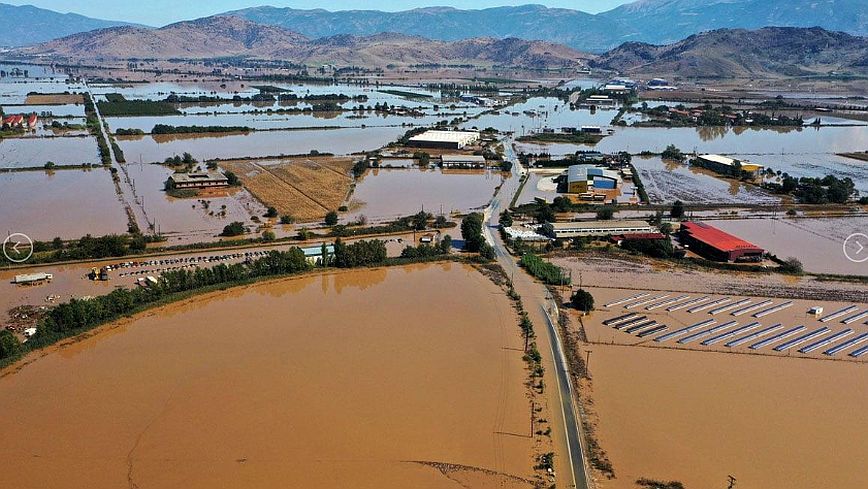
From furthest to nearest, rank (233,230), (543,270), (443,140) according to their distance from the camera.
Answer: (443,140) → (233,230) → (543,270)

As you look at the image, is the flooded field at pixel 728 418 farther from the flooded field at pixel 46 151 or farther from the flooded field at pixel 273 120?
the flooded field at pixel 273 120

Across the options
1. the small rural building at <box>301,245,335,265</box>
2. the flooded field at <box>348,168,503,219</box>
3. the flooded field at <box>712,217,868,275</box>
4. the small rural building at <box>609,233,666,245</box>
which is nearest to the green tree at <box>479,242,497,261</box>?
the small rural building at <box>609,233,666,245</box>

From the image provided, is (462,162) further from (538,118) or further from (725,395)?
(725,395)

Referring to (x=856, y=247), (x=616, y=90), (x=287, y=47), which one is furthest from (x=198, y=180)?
(x=287, y=47)

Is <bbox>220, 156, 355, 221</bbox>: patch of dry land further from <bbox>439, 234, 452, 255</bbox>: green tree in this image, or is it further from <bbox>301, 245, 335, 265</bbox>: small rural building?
<bbox>439, 234, 452, 255</bbox>: green tree

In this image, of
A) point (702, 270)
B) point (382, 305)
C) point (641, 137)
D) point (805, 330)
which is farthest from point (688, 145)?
point (382, 305)
